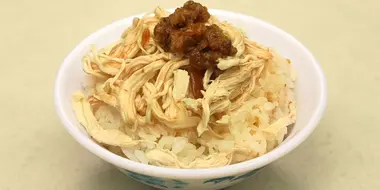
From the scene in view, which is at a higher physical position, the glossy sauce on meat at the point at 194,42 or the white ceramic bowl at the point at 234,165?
the glossy sauce on meat at the point at 194,42

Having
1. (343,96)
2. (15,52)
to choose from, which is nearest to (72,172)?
(15,52)

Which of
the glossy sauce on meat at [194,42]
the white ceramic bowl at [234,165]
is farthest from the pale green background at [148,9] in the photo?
the glossy sauce on meat at [194,42]

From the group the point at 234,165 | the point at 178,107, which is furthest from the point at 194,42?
the point at 234,165

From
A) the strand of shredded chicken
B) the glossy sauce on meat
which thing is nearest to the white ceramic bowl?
the strand of shredded chicken

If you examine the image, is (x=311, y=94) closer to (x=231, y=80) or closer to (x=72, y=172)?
(x=231, y=80)

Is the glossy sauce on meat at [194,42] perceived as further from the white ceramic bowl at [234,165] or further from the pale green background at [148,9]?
the pale green background at [148,9]

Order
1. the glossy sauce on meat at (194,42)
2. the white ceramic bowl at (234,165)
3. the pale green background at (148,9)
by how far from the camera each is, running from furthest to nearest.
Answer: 1. the pale green background at (148,9)
2. the glossy sauce on meat at (194,42)
3. the white ceramic bowl at (234,165)
